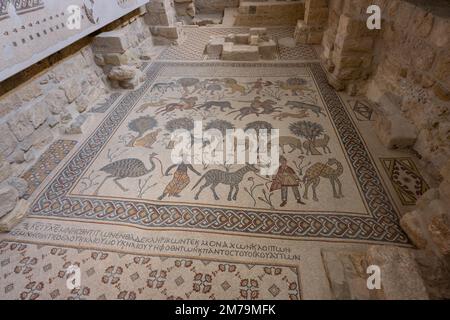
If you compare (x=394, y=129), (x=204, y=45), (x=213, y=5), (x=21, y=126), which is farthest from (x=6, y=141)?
(x=213, y=5)

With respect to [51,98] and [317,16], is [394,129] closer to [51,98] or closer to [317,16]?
[317,16]

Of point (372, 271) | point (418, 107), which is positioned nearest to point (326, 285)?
point (372, 271)

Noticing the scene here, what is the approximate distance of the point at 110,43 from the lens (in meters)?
3.51

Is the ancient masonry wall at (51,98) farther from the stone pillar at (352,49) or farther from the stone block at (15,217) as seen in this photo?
the stone pillar at (352,49)

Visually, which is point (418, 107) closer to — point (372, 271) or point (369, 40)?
point (369, 40)

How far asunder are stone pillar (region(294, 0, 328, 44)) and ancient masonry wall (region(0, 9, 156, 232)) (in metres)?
3.01

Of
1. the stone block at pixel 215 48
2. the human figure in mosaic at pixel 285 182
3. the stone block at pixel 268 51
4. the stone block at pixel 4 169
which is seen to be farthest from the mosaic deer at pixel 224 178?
the stone block at pixel 215 48

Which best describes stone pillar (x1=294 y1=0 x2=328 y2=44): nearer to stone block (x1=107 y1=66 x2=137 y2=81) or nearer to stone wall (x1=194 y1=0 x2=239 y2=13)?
stone wall (x1=194 y1=0 x2=239 y2=13)

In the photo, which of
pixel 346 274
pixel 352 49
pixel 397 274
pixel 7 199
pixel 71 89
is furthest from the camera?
pixel 352 49

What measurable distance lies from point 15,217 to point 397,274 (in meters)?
2.68

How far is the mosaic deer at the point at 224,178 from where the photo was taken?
7.23 ft

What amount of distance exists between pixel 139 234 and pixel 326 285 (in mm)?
1330

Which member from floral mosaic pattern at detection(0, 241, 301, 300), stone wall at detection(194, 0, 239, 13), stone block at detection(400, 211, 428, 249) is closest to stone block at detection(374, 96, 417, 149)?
stone block at detection(400, 211, 428, 249)

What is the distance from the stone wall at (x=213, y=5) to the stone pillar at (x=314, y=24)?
2921 mm
